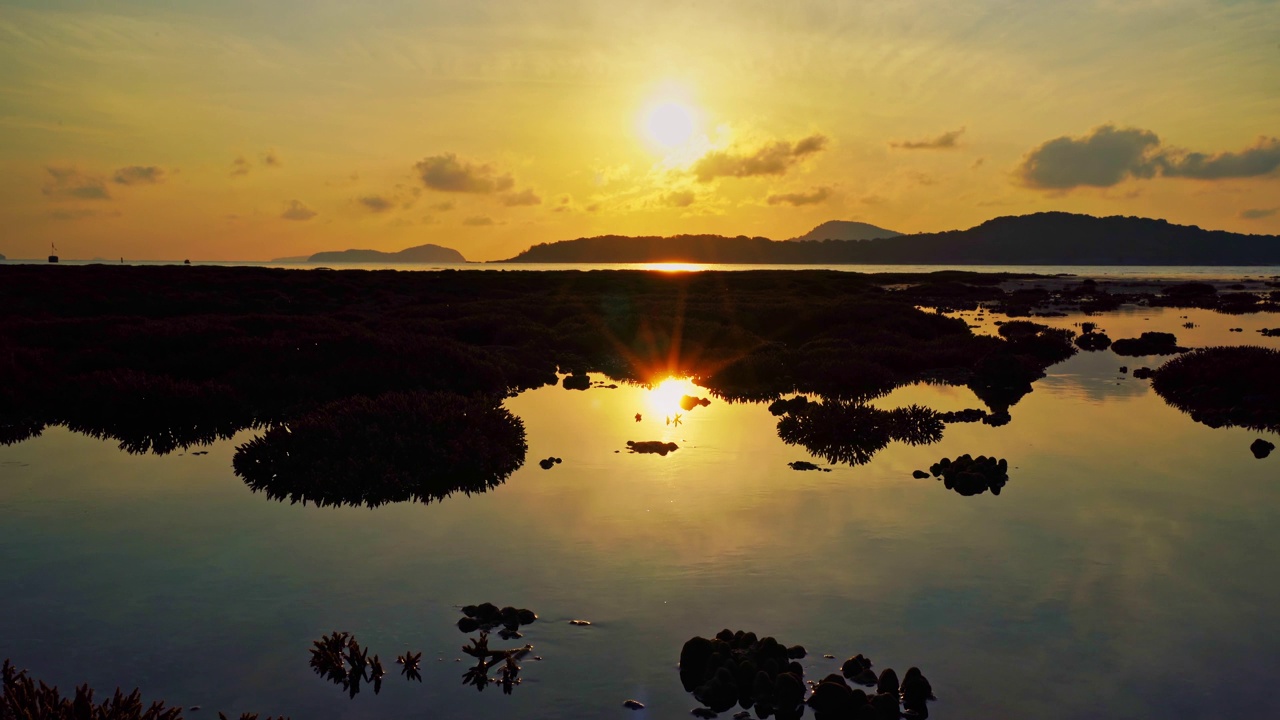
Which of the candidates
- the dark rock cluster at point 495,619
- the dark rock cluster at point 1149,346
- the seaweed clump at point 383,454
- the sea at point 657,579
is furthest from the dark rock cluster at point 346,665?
the dark rock cluster at point 1149,346

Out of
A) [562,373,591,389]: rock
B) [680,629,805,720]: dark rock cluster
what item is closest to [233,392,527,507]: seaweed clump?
[680,629,805,720]: dark rock cluster

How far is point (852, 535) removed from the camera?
38.5 ft

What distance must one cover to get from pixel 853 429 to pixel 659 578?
1072cm

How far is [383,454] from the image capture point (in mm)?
15438

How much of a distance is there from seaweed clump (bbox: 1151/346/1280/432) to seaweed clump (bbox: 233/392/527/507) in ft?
60.5

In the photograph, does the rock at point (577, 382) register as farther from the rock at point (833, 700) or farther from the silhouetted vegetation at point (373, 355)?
the rock at point (833, 700)

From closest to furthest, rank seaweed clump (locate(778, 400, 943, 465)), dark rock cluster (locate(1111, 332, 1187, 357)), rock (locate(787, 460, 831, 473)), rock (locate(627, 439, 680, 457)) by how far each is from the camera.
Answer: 1. rock (locate(787, 460, 831, 473))
2. rock (locate(627, 439, 680, 457))
3. seaweed clump (locate(778, 400, 943, 465))
4. dark rock cluster (locate(1111, 332, 1187, 357))

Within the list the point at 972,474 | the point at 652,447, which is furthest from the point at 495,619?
the point at 652,447

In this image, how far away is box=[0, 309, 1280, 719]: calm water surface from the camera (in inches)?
294

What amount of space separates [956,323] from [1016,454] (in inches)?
1149

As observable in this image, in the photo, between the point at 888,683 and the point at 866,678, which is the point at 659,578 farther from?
the point at 888,683

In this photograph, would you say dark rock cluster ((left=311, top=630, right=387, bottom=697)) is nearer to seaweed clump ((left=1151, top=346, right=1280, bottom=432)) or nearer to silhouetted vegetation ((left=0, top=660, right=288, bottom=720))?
silhouetted vegetation ((left=0, top=660, right=288, bottom=720))

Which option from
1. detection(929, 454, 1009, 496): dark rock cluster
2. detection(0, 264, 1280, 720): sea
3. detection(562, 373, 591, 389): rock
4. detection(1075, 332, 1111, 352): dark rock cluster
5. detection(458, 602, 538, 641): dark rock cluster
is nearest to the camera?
detection(0, 264, 1280, 720): sea

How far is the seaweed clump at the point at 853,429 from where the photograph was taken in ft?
60.2
